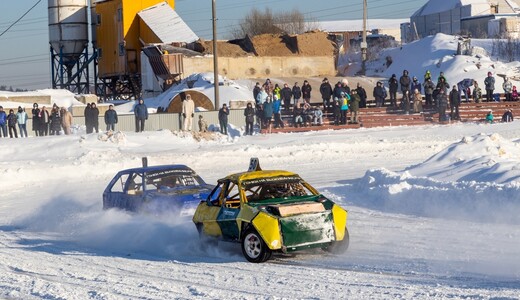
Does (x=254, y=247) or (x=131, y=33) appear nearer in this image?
(x=254, y=247)

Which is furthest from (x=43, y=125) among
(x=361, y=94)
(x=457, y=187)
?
(x=457, y=187)

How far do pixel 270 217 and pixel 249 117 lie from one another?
1013 inches

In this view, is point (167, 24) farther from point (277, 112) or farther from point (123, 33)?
point (277, 112)

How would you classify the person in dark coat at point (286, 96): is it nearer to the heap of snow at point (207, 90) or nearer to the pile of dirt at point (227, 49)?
the heap of snow at point (207, 90)

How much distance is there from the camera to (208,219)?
44.9 ft

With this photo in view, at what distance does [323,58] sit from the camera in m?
64.4

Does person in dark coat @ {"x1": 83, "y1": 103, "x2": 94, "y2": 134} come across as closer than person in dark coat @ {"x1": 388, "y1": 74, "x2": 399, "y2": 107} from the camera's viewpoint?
Yes

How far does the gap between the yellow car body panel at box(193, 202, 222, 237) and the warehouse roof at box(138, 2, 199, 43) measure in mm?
46555

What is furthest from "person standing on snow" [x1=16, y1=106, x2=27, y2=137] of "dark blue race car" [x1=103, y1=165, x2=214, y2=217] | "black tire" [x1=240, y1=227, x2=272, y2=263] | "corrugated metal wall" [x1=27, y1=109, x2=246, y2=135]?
"black tire" [x1=240, y1=227, x2=272, y2=263]

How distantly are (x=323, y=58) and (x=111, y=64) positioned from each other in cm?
1496

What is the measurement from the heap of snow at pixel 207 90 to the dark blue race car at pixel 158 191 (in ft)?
92.5

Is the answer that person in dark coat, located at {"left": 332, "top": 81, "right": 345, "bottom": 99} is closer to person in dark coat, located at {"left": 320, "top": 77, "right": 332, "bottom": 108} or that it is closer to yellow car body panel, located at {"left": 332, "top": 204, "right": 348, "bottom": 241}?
person in dark coat, located at {"left": 320, "top": 77, "right": 332, "bottom": 108}

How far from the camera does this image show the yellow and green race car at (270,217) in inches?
→ 483

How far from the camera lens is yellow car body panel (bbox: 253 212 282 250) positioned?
39.9 ft
